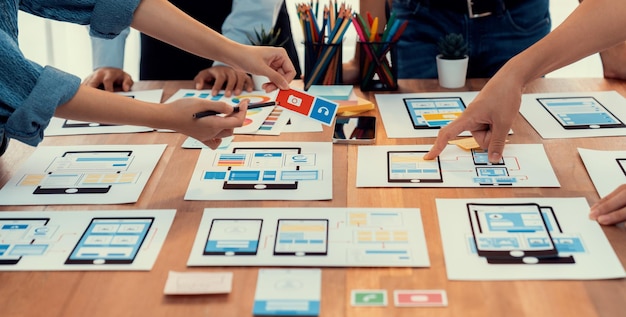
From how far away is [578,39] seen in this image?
4.42 feet

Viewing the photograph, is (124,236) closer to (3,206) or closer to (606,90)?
(3,206)

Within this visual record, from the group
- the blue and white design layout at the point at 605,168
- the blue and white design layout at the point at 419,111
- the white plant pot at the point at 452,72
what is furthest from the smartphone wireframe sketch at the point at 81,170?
the blue and white design layout at the point at 605,168

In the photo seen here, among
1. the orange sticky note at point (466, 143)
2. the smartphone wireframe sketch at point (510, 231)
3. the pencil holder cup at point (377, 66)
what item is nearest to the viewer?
the smartphone wireframe sketch at point (510, 231)

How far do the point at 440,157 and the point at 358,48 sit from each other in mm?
570

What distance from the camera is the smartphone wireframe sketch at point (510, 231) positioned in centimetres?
107

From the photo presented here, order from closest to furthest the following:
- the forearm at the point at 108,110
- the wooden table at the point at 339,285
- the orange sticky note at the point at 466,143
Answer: the wooden table at the point at 339,285, the forearm at the point at 108,110, the orange sticky note at the point at 466,143

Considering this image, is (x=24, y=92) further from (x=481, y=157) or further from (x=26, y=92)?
(x=481, y=157)

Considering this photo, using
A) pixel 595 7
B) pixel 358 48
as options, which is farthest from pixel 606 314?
pixel 358 48

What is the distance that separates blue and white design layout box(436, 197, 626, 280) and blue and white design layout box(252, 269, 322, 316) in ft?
0.67

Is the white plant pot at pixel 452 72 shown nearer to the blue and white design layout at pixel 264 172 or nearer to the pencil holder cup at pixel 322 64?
the pencil holder cup at pixel 322 64

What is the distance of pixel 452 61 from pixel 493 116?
1.32 feet

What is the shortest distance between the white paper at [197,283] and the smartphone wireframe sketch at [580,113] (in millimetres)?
865

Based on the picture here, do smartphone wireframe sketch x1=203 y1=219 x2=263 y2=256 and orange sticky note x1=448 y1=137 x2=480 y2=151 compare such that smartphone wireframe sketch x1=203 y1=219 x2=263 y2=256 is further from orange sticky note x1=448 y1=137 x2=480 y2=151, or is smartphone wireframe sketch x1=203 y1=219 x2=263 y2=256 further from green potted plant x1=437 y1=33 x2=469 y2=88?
green potted plant x1=437 y1=33 x2=469 y2=88

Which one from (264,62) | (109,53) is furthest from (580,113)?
(109,53)
